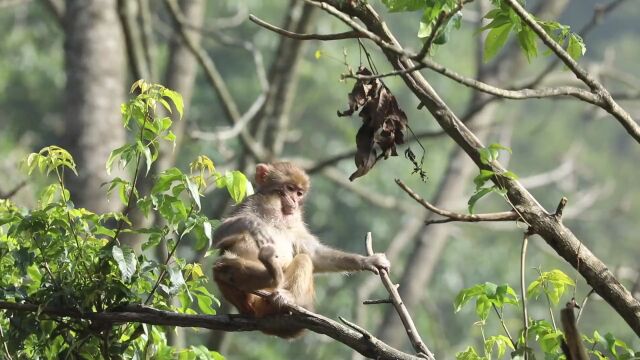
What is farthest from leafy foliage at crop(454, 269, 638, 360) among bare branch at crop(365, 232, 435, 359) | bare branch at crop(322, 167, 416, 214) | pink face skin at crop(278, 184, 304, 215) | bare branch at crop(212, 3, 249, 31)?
bare branch at crop(212, 3, 249, 31)

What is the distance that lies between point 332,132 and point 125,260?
1988 centimetres

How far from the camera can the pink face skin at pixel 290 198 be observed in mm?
5016

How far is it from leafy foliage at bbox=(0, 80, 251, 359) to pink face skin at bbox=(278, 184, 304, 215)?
1.44 m

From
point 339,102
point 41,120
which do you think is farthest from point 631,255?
point 41,120

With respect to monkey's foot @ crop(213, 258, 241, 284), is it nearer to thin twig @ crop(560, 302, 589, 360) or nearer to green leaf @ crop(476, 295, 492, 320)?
green leaf @ crop(476, 295, 492, 320)

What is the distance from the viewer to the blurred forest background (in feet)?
24.7

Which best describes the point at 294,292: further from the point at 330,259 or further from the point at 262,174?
the point at 262,174

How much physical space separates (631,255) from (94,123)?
71.3 feet

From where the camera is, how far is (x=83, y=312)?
336 centimetres

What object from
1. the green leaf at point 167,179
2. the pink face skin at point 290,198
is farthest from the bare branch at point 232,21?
the green leaf at point 167,179

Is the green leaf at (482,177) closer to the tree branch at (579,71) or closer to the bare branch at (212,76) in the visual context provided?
the tree branch at (579,71)

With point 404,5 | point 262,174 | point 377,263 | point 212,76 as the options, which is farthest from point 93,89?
point 404,5

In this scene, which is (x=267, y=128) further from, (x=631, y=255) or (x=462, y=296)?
(x=631, y=255)

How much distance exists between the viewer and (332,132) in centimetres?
2314
